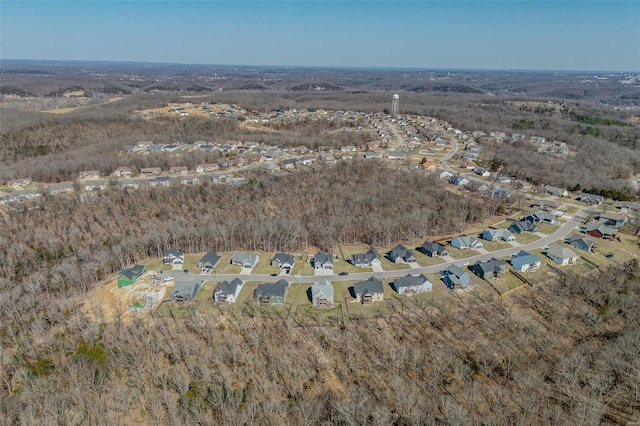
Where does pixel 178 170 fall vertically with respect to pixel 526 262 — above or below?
above

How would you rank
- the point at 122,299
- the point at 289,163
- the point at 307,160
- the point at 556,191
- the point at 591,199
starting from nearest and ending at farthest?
the point at 122,299, the point at 591,199, the point at 556,191, the point at 289,163, the point at 307,160

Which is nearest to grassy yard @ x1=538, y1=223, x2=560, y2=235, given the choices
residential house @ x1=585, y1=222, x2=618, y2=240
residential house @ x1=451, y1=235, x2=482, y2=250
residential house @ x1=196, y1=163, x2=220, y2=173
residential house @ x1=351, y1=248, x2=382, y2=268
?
residential house @ x1=585, y1=222, x2=618, y2=240

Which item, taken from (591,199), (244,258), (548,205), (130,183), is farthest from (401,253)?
(130,183)

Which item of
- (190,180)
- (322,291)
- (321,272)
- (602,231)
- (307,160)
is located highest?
(307,160)

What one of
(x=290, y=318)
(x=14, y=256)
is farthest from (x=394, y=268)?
(x=14, y=256)

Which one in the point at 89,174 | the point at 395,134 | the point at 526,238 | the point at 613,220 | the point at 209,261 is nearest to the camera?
the point at 209,261

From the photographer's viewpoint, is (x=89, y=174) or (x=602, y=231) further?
(x=89, y=174)

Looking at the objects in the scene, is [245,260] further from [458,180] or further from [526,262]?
[458,180]
